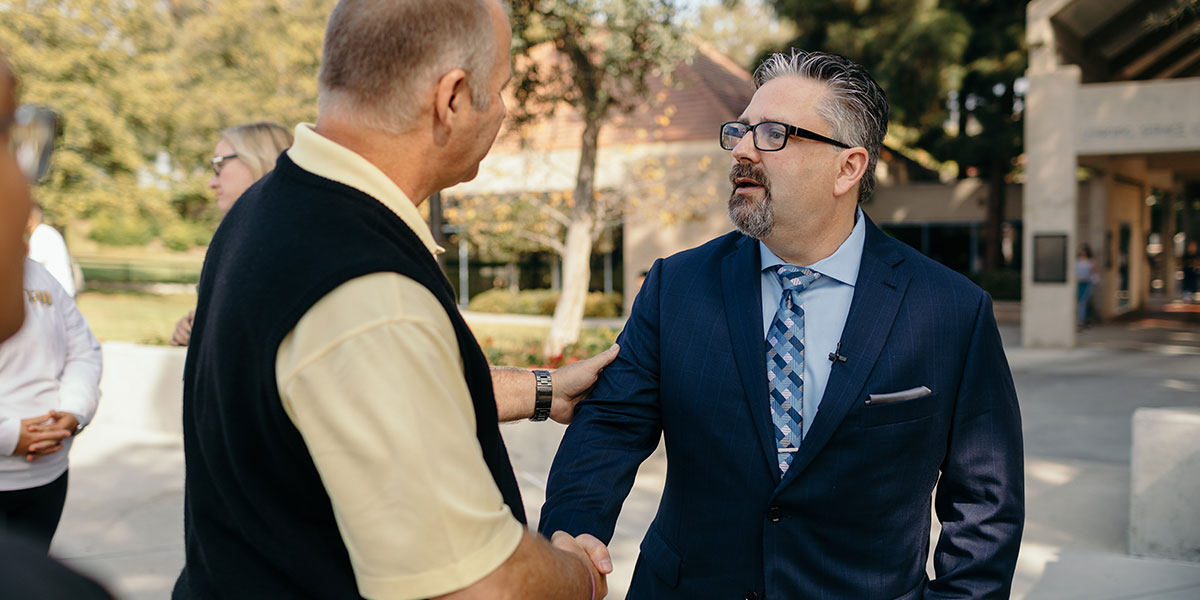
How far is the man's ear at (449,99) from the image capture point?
1.56 metres

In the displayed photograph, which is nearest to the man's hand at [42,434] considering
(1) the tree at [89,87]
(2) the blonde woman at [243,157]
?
(2) the blonde woman at [243,157]

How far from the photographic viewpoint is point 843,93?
2645 millimetres

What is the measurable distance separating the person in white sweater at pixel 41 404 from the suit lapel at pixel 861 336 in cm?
282

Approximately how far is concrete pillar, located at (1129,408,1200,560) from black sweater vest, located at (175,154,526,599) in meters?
5.26

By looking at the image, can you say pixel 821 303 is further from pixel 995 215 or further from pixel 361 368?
pixel 995 215

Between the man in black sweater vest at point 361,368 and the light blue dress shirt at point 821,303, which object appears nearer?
the man in black sweater vest at point 361,368

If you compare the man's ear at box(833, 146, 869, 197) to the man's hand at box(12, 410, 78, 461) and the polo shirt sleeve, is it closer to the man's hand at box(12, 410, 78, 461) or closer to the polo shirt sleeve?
the polo shirt sleeve

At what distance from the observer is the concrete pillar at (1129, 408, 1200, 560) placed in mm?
5422

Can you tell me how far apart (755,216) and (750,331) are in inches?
13.3

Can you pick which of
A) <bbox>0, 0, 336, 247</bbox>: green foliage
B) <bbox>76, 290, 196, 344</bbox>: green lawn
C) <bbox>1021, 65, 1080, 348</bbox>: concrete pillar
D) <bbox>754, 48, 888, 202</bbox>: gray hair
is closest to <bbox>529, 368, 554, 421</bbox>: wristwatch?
<bbox>754, 48, 888, 202</bbox>: gray hair

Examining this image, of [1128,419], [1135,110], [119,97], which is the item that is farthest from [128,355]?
[119,97]

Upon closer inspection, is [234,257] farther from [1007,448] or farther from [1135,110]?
[1135,110]

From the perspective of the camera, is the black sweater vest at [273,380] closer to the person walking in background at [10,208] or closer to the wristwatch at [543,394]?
the person walking in background at [10,208]

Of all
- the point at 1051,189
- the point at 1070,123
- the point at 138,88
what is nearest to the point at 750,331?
the point at 1051,189
